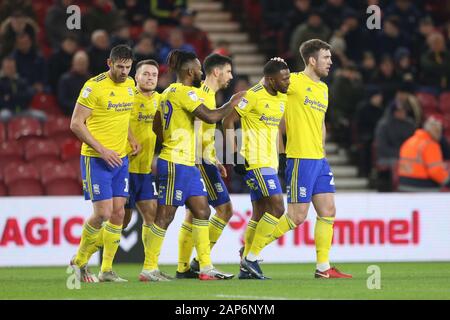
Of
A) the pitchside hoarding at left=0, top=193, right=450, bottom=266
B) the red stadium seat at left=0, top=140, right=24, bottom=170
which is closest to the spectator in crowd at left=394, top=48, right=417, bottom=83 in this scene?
the pitchside hoarding at left=0, top=193, right=450, bottom=266

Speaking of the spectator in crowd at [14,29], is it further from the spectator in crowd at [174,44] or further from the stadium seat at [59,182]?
the stadium seat at [59,182]

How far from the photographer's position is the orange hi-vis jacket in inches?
685

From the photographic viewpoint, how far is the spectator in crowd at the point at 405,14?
866 inches

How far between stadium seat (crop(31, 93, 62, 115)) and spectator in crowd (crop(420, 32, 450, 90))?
6.72 meters

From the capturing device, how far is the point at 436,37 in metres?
20.8

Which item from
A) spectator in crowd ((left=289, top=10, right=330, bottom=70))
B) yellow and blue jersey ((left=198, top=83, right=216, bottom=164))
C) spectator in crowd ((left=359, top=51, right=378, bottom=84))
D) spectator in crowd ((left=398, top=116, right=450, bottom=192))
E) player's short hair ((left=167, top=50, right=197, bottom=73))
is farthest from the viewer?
spectator in crowd ((left=359, top=51, right=378, bottom=84))

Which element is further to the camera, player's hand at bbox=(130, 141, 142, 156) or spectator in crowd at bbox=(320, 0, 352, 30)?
spectator in crowd at bbox=(320, 0, 352, 30)

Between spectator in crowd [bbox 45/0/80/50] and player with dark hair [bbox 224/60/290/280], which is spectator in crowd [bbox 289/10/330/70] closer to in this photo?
spectator in crowd [bbox 45/0/80/50]

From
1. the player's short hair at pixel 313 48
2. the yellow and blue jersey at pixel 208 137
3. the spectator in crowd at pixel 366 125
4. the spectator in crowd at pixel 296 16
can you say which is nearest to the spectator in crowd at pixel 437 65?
the spectator in crowd at pixel 366 125

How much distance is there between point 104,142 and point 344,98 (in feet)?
27.4

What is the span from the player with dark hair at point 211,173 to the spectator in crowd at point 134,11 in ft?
27.7

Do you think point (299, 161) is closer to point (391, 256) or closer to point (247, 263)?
point (247, 263)
